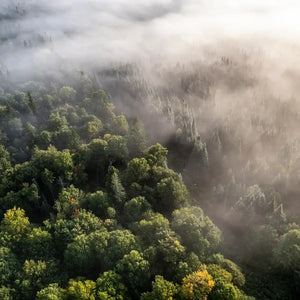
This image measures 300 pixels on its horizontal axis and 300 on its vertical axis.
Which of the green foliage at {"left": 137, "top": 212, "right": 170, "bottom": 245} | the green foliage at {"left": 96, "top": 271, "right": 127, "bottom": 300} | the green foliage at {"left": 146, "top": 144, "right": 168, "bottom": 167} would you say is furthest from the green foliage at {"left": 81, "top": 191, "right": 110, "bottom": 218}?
the green foliage at {"left": 96, "top": 271, "right": 127, "bottom": 300}

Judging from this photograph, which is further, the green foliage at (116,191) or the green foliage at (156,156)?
the green foliage at (156,156)

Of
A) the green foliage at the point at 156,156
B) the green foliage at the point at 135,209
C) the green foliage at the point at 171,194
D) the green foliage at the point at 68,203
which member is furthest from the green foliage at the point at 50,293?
the green foliage at the point at 156,156

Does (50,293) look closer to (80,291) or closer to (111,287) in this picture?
(80,291)

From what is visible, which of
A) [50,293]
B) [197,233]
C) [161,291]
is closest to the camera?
[161,291]

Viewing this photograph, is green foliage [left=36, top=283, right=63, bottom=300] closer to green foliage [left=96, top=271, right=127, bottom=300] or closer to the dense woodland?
the dense woodland

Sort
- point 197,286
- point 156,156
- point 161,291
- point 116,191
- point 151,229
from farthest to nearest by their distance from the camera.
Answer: point 156,156 < point 116,191 < point 151,229 < point 161,291 < point 197,286

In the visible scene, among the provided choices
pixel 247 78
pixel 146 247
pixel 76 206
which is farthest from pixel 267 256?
pixel 247 78

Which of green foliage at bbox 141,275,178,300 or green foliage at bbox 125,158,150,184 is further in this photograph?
green foliage at bbox 125,158,150,184

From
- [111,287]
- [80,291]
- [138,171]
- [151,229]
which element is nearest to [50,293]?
[80,291]

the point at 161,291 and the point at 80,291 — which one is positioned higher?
the point at 80,291

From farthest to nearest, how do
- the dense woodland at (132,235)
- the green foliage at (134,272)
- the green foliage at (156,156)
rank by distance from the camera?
the green foliage at (156,156)
the green foliage at (134,272)
the dense woodland at (132,235)

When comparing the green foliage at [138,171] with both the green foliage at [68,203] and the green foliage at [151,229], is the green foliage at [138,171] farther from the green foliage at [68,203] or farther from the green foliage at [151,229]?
the green foliage at [151,229]
